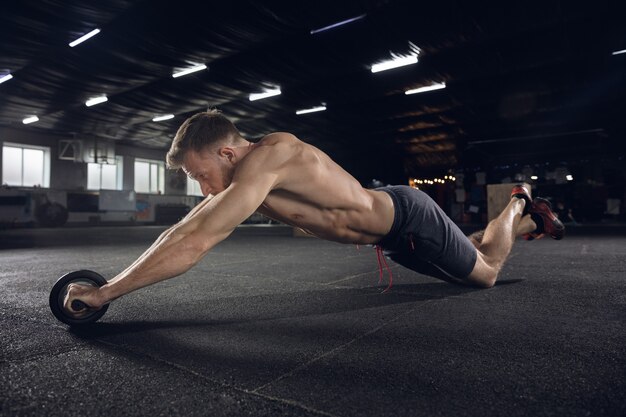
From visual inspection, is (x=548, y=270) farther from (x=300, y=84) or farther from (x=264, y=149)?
(x=300, y=84)

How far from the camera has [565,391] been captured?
36.7 inches

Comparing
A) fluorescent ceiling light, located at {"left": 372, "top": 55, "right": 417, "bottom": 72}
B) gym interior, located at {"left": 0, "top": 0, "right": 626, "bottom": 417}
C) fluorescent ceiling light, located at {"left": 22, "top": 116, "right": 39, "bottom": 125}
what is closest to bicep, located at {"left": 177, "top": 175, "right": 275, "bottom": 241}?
gym interior, located at {"left": 0, "top": 0, "right": 626, "bottom": 417}

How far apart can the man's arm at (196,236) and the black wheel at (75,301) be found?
22cm

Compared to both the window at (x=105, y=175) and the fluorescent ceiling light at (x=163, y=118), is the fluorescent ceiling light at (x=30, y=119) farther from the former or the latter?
the fluorescent ceiling light at (x=163, y=118)

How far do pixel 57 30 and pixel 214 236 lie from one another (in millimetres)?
6253

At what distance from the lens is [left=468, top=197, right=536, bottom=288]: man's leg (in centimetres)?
222

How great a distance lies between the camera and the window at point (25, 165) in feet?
44.1

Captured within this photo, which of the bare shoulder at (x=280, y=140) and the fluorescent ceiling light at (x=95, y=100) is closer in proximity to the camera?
the bare shoulder at (x=280, y=140)

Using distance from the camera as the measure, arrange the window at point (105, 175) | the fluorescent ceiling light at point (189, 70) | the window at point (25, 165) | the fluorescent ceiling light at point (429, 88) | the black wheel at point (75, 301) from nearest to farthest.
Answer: the black wheel at point (75, 301) → the fluorescent ceiling light at point (189, 70) → the fluorescent ceiling light at point (429, 88) → the window at point (25, 165) → the window at point (105, 175)

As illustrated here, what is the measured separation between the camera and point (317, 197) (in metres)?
1.61

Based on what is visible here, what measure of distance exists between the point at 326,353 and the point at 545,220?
2.24 m

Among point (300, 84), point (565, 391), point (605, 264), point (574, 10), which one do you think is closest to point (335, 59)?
Result: point (300, 84)

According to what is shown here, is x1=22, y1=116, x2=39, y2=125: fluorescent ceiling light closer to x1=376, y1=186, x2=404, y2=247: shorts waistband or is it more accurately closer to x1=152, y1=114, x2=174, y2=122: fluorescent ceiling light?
x1=152, y1=114, x2=174, y2=122: fluorescent ceiling light

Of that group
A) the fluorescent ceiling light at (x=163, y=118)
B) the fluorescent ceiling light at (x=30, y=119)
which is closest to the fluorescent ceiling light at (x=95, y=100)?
the fluorescent ceiling light at (x=163, y=118)
